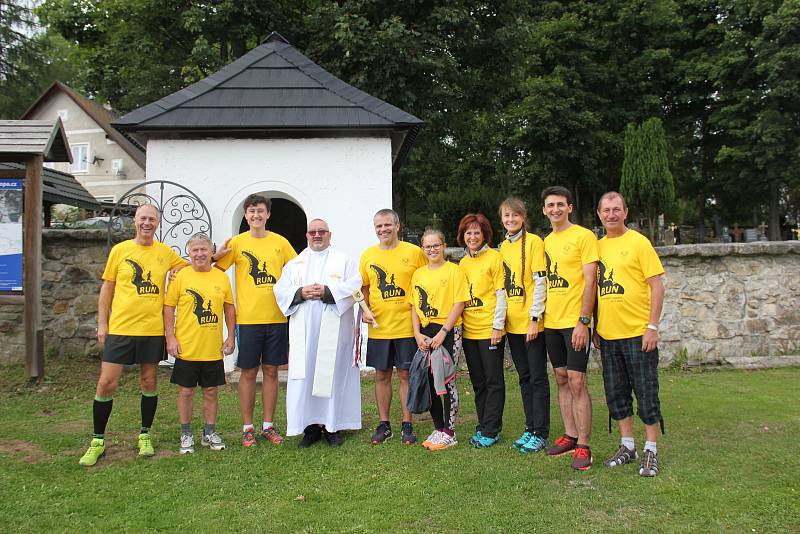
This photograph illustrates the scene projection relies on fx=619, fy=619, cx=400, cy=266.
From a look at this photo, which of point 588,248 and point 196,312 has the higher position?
point 588,248

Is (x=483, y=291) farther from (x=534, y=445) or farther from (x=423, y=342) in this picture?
(x=534, y=445)

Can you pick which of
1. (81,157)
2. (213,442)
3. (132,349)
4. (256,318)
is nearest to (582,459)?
(256,318)

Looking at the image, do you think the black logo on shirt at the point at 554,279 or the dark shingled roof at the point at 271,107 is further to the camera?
the dark shingled roof at the point at 271,107

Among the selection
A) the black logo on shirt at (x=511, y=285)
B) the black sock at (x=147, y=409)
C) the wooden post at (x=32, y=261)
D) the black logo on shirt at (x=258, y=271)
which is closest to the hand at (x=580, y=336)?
the black logo on shirt at (x=511, y=285)

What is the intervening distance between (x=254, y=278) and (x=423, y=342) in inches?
58.8

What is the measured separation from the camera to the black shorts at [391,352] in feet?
16.5

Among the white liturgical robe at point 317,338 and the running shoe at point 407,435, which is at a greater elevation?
the white liturgical robe at point 317,338

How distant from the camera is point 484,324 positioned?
15.8 feet

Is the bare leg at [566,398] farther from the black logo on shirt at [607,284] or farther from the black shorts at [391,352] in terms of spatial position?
the black shorts at [391,352]

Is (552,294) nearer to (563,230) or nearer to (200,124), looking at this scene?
(563,230)

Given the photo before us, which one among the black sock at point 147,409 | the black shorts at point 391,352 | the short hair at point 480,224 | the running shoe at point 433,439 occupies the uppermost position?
the short hair at point 480,224

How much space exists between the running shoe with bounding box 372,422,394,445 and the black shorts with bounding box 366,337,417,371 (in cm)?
50

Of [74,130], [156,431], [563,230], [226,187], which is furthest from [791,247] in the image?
[74,130]

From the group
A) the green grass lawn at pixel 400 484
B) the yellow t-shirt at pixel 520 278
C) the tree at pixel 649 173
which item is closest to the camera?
the green grass lawn at pixel 400 484
